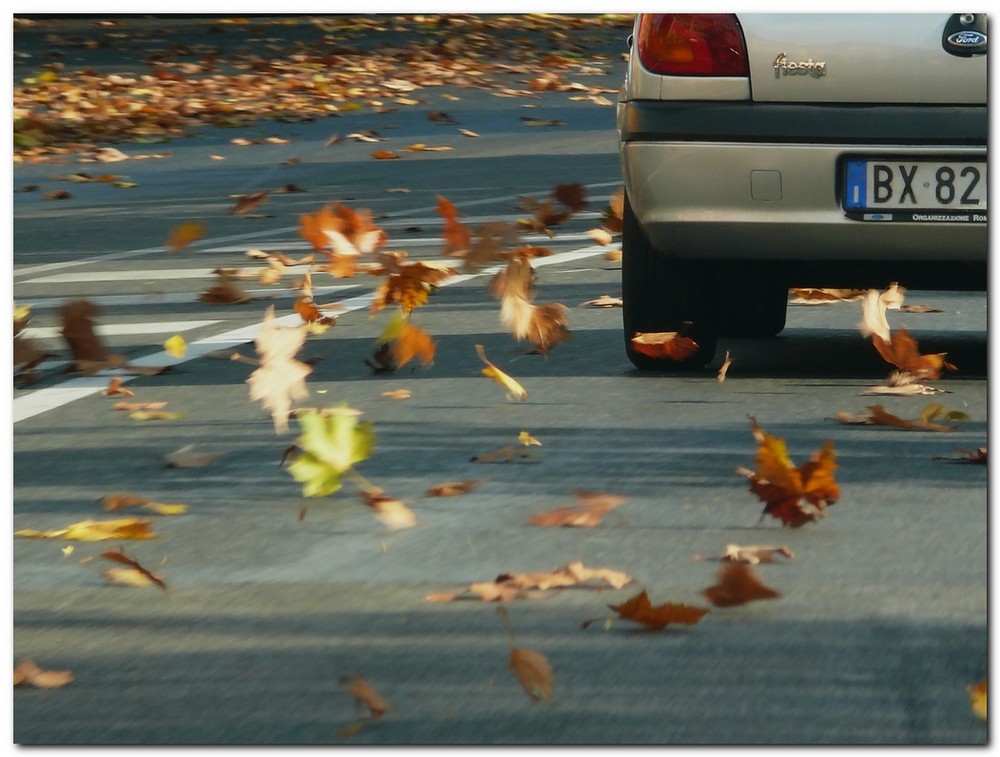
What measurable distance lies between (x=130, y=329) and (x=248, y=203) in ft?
16.4

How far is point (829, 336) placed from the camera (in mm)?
7879

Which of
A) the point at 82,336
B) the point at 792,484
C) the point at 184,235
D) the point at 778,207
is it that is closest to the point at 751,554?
the point at 792,484

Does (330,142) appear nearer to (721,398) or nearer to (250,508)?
(721,398)

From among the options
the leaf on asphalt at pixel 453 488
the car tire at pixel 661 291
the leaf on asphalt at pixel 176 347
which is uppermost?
the car tire at pixel 661 291

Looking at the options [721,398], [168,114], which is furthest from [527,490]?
[168,114]

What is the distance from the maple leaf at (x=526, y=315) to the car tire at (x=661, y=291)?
0.68 metres

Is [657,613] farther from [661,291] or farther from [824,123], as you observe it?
[661,291]

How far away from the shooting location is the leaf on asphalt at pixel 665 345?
685 centimetres

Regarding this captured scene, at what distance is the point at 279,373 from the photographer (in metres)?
7.03

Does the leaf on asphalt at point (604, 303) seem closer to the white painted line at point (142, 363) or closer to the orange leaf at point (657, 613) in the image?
the white painted line at point (142, 363)

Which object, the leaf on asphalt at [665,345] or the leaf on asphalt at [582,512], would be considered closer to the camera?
the leaf on asphalt at [582,512]

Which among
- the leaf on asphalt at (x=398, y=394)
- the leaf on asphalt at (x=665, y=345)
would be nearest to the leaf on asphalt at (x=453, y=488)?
the leaf on asphalt at (x=398, y=394)

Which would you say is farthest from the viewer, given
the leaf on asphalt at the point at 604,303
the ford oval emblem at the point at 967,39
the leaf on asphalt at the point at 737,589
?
the leaf on asphalt at the point at 604,303

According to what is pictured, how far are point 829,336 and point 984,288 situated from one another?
2.70ft
